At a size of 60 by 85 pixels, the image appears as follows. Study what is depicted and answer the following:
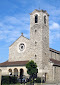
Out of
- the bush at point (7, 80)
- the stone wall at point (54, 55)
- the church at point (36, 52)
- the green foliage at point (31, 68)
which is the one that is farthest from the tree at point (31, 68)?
the stone wall at point (54, 55)

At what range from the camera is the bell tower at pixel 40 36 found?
4556 centimetres

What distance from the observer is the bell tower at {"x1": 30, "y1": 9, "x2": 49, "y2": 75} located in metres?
45.6

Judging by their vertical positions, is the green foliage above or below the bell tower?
below

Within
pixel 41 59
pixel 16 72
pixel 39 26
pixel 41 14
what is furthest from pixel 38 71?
pixel 41 14

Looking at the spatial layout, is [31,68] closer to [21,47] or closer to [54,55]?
[21,47]

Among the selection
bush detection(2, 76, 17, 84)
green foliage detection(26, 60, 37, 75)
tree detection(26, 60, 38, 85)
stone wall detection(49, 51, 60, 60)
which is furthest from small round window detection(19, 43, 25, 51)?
bush detection(2, 76, 17, 84)

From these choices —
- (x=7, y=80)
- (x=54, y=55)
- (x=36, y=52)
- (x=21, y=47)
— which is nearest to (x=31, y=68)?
(x=36, y=52)

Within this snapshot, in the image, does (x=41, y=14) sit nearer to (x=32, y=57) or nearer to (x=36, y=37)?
(x=36, y=37)

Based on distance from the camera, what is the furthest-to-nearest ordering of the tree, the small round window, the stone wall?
1. the stone wall
2. the small round window
3. the tree

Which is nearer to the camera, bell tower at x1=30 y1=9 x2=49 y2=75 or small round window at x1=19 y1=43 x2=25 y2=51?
bell tower at x1=30 y1=9 x2=49 y2=75

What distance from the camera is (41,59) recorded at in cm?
4509

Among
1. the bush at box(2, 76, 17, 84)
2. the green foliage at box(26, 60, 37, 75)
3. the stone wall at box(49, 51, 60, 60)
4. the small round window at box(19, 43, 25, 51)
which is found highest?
the small round window at box(19, 43, 25, 51)

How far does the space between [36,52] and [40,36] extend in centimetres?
443

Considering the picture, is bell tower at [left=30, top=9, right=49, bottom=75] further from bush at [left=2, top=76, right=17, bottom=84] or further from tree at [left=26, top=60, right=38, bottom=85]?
bush at [left=2, top=76, right=17, bottom=84]
